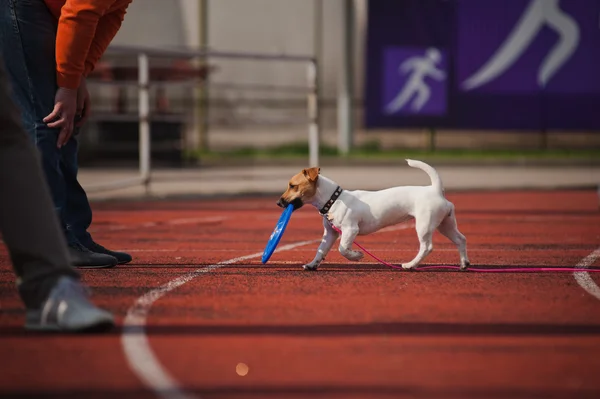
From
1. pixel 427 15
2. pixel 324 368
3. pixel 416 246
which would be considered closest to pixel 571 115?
pixel 427 15

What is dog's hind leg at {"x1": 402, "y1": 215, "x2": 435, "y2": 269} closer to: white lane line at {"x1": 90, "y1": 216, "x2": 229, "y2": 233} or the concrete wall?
white lane line at {"x1": 90, "y1": 216, "x2": 229, "y2": 233}

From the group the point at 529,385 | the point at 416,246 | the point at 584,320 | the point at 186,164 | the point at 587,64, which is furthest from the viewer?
the point at 186,164

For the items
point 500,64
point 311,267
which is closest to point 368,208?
point 311,267

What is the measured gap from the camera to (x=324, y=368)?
4434mm

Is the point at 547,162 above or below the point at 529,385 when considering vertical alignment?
below

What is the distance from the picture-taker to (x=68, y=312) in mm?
4965

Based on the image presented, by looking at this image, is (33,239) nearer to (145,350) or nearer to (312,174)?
(145,350)

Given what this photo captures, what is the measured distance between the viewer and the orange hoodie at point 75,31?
6621mm

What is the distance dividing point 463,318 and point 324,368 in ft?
4.28

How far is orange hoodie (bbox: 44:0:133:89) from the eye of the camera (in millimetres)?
6621

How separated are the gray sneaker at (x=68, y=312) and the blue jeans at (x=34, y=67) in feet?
7.38

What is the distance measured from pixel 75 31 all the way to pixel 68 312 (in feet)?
7.21

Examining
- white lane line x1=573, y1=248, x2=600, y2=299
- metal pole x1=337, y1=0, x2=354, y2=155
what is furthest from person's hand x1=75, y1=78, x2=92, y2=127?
metal pole x1=337, y1=0, x2=354, y2=155

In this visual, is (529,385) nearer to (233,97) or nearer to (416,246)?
(416,246)
